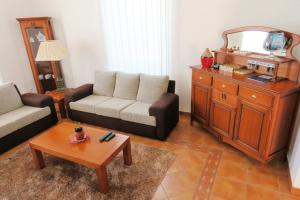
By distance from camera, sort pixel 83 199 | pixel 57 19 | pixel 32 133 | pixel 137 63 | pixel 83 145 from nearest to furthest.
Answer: pixel 83 199 → pixel 83 145 → pixel 32 133 → pixel 137 63 → pixel 57 19

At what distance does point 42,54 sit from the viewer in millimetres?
3654

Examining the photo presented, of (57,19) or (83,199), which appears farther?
(57,19)

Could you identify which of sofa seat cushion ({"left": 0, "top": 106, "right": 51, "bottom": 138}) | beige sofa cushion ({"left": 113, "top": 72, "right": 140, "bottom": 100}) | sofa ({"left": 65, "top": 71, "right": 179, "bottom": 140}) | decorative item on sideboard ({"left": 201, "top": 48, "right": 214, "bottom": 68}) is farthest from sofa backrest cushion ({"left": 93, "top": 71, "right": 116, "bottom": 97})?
decorative item on sideboard ({"left": 201, "top": 48, "right": 214, "bottom": 68})

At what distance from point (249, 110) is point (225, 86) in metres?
0.41

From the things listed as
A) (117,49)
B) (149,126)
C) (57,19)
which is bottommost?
(149,126)

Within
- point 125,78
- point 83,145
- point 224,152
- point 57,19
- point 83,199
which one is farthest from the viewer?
point 57,19

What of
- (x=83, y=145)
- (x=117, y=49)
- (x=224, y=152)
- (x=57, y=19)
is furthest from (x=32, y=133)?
(x=224, y=152)

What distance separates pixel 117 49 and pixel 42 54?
132 centimetres

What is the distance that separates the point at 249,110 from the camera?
231 cm

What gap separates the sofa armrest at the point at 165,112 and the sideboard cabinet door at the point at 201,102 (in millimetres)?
288

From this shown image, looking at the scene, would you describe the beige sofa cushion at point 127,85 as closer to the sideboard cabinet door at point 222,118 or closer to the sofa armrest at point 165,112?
the sofa armrest at point 165,112

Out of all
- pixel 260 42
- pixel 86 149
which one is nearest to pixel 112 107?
pixel 86 149

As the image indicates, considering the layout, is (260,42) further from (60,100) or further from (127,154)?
(60,100)

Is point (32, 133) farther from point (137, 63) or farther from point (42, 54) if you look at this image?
point (137, 63)
